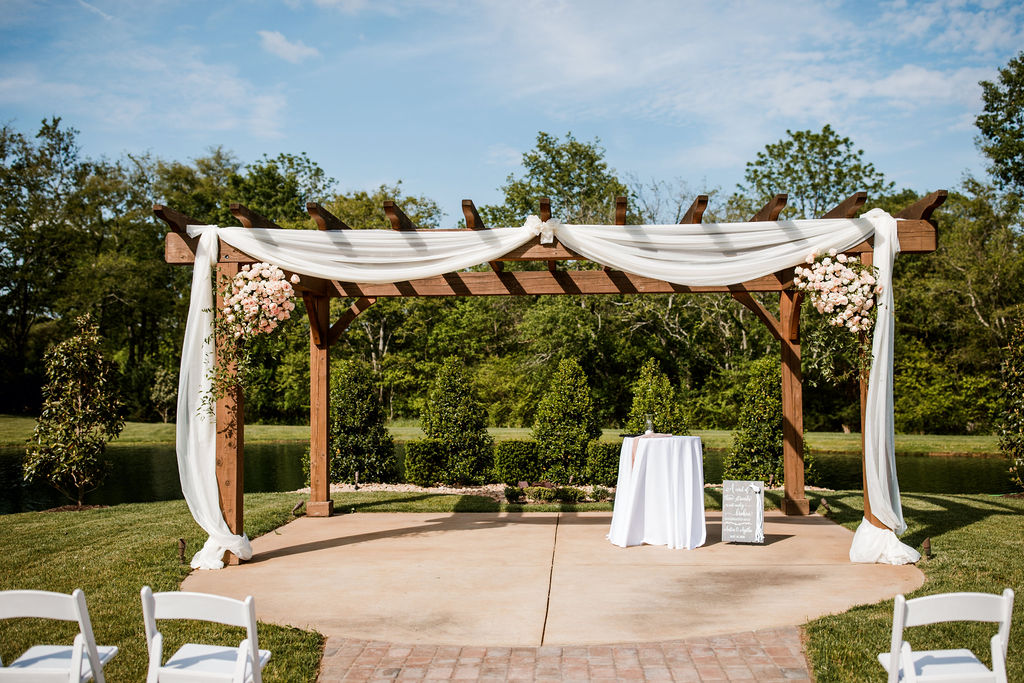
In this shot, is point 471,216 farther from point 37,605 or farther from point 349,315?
point 37,605

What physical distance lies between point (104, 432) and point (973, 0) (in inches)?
872

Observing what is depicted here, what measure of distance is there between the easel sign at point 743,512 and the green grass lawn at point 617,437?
887cm

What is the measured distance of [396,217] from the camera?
6816 mm

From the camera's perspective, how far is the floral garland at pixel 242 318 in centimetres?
660

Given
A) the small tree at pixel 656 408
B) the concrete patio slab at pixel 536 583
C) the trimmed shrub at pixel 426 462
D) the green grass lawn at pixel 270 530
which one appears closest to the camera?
the green grass lawn at pixel 270 530

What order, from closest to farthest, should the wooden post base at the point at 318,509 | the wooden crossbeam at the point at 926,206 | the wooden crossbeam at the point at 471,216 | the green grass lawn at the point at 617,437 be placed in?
1. the wooden crossbeam at the point at 926,206
2. the wooden crossbeam at the point at 471,216
3. the wooden post base at the point at 318,509
4. the green grass lawn at the point at 617,437

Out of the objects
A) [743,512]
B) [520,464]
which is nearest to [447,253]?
[743,512]

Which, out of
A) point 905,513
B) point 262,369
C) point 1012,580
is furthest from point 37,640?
point 262,369

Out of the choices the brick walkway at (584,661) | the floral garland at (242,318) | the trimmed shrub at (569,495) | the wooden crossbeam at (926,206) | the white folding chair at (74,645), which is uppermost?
the wooden crossbeam at (926,206)

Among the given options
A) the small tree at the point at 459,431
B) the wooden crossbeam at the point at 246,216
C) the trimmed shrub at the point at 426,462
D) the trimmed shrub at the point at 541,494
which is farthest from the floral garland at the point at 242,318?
the small tree at the point at 459,431

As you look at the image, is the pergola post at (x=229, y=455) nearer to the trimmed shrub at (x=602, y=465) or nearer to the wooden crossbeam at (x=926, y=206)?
the trimmed shrub at (x=602, y=465)

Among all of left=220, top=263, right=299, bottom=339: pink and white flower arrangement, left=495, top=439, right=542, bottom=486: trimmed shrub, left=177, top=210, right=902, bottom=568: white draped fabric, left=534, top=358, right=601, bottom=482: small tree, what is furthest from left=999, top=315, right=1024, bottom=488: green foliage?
left=220, top=263, right=299, bottom=339: pink and white flower arrangement

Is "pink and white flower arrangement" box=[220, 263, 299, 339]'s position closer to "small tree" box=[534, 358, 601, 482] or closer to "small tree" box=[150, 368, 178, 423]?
"small tree" box=[534, 358, 601, 482]

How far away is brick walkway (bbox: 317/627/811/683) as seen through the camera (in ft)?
13.3
